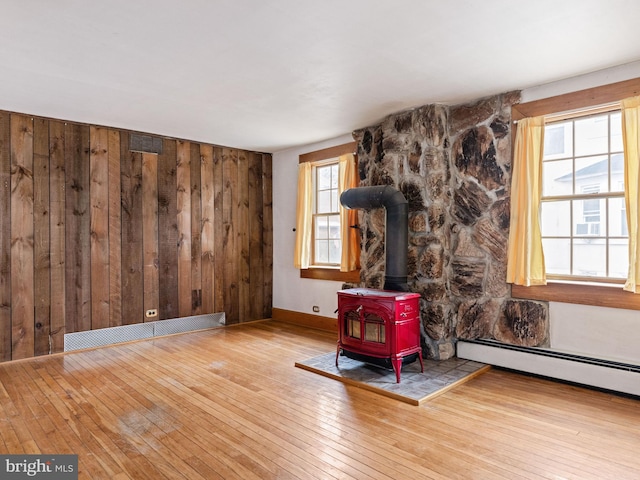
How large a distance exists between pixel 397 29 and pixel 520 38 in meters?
0.87

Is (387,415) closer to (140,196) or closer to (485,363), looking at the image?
(485,363)

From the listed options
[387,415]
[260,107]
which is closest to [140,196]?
[260,107]

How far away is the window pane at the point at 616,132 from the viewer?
3.31 meters

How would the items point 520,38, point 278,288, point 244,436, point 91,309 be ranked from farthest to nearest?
1. point 278,288
2. point 91,309
3. point 520,38
4. point 244,436

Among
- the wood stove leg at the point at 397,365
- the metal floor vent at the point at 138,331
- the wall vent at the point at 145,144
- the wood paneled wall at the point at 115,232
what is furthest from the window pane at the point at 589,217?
the wall vent at the point at 145,144

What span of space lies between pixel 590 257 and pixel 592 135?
1.03 metres

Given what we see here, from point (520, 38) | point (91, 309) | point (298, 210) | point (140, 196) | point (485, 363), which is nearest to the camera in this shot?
point (520, 38)

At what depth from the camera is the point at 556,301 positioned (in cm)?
356

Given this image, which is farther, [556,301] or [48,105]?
[48,105]

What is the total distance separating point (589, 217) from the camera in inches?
136

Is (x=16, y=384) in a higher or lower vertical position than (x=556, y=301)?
lower

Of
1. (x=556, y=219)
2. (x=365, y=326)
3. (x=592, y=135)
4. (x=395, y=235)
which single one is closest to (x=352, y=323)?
(x=365, y=326)

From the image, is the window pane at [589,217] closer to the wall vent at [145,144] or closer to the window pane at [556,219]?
the window pane at [556,219]

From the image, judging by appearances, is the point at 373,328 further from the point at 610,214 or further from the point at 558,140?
the point at 558,140
